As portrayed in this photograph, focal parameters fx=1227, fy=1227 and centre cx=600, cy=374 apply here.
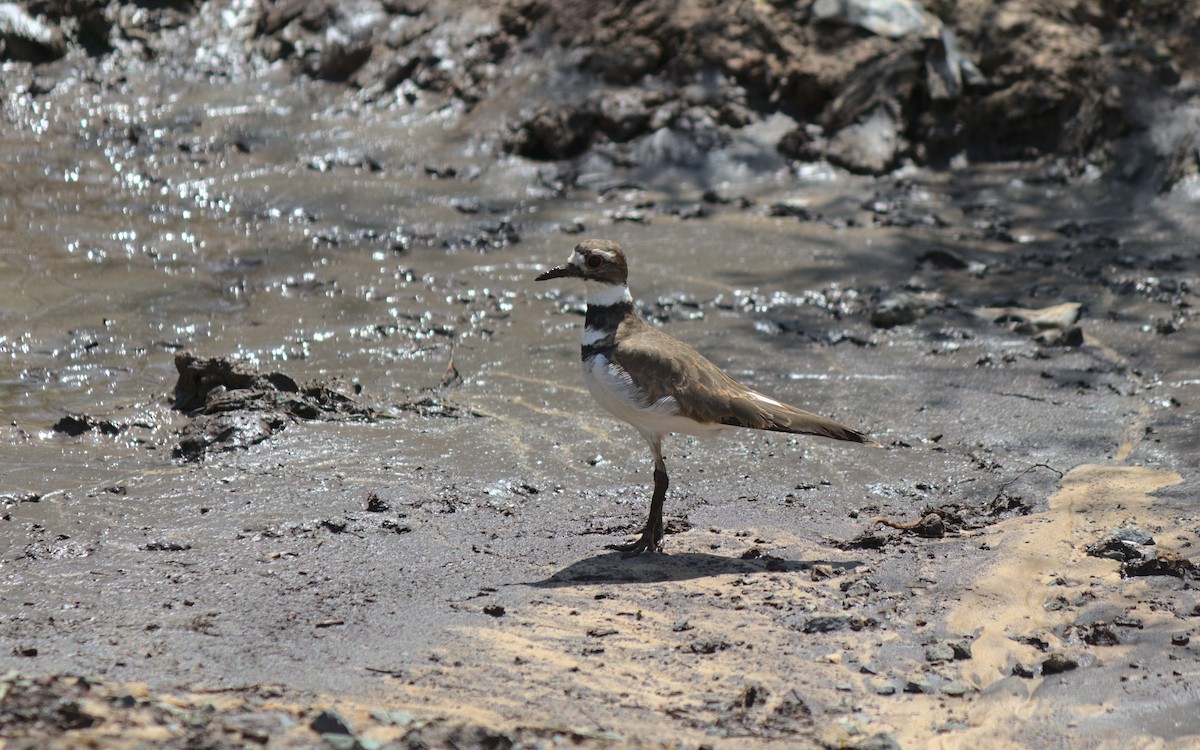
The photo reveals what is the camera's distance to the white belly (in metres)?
6.00

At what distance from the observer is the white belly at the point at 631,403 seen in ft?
19.7

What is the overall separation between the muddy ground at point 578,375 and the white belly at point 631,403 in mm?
544

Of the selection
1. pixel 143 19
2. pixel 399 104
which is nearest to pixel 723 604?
pixel 399 104

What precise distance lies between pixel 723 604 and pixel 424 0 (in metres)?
10.0

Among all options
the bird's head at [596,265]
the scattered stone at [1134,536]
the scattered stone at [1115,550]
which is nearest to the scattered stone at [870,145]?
the bird's head at [596,265]

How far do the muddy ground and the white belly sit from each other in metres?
0.54

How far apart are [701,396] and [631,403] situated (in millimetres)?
354

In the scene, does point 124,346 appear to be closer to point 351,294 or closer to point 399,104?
point 351,294

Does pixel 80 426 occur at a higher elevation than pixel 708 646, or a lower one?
higher

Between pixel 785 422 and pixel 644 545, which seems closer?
pixel 644 545

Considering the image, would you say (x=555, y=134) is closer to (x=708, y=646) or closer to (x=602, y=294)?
(x=602, y=294)

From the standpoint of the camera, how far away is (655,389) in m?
5.99

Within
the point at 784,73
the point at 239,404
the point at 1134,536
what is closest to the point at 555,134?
the point at 784,73

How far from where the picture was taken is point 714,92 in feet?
39.6
